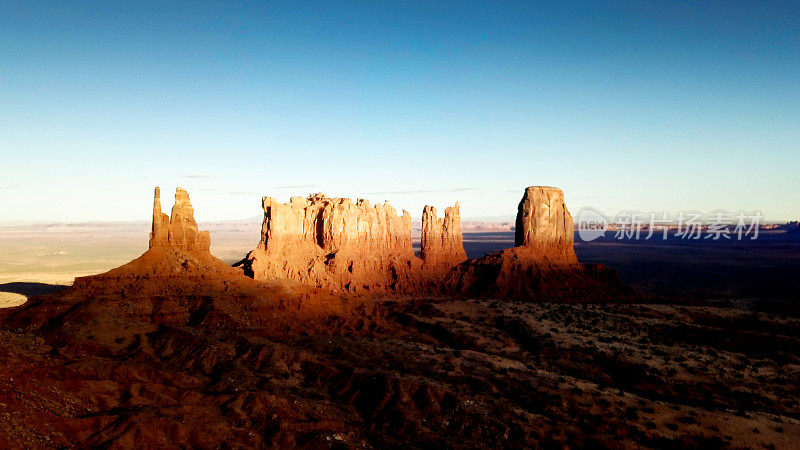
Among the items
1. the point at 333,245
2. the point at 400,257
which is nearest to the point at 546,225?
the point at 400,257

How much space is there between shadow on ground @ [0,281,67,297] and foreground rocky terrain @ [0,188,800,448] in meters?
46.0

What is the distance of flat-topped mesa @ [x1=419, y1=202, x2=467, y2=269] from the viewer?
8138 cm

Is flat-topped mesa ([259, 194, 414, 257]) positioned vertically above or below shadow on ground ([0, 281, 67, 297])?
above

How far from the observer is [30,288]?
81.6m

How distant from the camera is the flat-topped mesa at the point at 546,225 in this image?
75.5m

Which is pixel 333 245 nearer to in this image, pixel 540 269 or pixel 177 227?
pixel 177 227

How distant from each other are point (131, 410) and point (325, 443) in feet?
25.5

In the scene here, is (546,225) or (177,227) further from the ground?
(546,225)

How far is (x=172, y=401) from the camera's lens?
22.2 metres

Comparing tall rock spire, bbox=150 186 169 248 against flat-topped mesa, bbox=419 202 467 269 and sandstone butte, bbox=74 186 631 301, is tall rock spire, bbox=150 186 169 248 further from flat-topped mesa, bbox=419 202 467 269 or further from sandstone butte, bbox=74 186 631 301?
flat-topped mesa, bbox=419 202 467 269

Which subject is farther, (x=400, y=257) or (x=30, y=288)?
(x=30, y=288)

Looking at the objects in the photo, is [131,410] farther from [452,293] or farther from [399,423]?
[452,293]

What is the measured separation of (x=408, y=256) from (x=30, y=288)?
6299 cm

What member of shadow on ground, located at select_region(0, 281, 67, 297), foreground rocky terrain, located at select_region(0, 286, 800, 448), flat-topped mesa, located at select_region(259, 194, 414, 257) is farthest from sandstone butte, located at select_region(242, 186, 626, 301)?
shadow on ground, located at select_region(0, 281, 67, 297)
